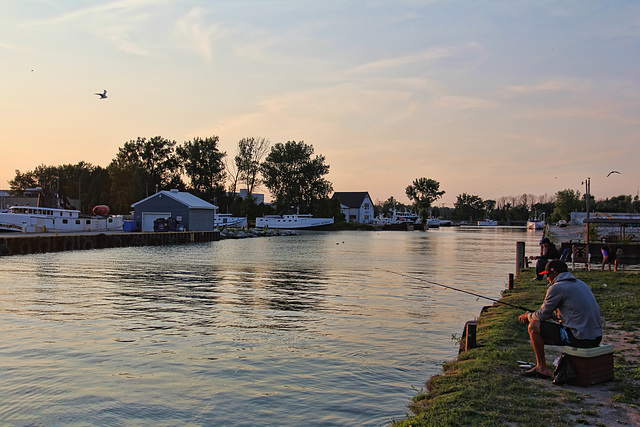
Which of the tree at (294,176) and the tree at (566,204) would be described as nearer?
the tree at (294,176)

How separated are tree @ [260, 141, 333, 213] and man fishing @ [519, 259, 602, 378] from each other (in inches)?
4042

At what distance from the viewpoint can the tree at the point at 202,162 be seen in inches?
3925

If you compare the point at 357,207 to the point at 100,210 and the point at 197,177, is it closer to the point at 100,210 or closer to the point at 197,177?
the point at 197,177

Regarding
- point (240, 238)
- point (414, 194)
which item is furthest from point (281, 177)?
point (414, 194)

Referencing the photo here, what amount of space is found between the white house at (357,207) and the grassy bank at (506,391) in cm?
Result: 12830

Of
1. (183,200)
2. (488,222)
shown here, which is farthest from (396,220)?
(183,200)

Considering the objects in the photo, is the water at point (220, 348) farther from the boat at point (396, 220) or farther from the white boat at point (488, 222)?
the white boat at point (488, 222)

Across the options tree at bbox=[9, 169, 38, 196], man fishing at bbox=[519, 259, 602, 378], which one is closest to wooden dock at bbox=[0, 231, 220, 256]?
man fishing at bbox=[519, 259, 602, 378]

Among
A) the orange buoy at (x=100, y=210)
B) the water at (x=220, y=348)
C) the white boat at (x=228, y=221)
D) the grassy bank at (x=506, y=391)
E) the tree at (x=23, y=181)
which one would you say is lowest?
the water at (x=220, y=348)

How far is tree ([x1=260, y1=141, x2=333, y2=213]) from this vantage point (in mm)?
109812

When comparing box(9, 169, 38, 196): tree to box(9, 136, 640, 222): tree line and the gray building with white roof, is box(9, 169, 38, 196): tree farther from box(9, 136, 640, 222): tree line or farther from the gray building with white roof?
the gray building with white roof

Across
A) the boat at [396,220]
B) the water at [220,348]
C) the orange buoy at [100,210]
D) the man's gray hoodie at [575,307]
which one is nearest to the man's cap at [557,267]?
the man's gray hoodie at [575,307]

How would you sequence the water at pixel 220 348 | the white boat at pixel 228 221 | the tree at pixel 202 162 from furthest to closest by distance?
the tree at pixel 202 162 < the white boat at pixel 228 221 < the water at pixel 220 348

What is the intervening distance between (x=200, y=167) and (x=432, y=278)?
265 ft
